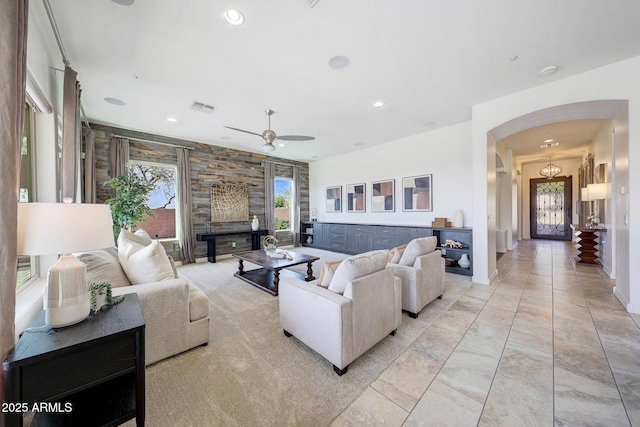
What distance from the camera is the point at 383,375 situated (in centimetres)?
185

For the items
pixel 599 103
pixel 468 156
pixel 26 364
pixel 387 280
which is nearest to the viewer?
pixel 26 364

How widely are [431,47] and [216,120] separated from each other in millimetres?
3727

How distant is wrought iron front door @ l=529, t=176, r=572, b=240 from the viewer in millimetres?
8652

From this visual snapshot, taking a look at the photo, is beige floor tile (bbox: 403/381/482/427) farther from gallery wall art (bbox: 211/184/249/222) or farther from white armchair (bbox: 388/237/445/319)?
gallery wall art (bbox: 211/184/249/222)

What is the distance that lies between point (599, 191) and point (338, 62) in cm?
543

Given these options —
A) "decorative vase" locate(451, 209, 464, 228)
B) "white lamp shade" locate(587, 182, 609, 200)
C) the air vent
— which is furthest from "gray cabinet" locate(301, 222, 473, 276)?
the air vent

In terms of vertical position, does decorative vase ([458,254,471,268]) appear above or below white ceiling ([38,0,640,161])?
below

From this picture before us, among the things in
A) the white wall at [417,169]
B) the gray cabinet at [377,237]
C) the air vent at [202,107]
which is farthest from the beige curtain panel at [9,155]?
the white wall at [417,169]

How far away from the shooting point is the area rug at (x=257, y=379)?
1520 millimetres

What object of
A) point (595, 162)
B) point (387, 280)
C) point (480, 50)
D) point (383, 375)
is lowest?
point (383, 375)

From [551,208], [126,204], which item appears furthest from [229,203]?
[551,208]

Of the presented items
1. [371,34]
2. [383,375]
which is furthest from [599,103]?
[383,375]

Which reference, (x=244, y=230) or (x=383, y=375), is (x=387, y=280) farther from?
(x=244, y=230)

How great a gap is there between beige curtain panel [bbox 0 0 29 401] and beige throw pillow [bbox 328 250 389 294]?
1825 millimetres
